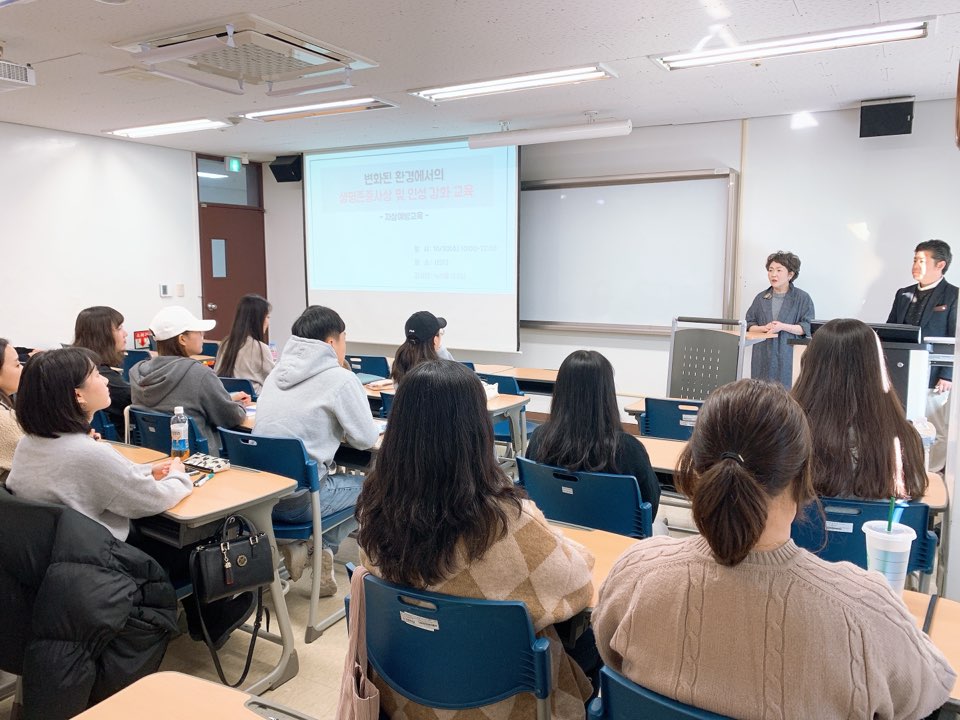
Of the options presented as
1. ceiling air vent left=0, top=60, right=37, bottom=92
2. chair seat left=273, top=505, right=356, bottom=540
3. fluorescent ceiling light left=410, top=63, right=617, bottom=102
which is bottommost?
chair seat left=273, top=505, right=356, bottom=540

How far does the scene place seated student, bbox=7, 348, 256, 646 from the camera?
202cm

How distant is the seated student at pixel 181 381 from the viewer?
3.12 metres

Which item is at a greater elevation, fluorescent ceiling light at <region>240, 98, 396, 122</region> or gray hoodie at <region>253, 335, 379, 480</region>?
fluorescent ceiling light at <region>240, 98, 396, 122</region>

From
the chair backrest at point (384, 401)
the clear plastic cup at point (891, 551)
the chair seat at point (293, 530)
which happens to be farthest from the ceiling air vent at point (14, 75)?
the clear plastic cup at point (891, 551)

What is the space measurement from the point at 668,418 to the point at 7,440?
9.42 ft

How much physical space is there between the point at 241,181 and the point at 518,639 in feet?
26.0

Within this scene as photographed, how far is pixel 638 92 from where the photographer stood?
4.80 meters

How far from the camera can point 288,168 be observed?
25.3 ft

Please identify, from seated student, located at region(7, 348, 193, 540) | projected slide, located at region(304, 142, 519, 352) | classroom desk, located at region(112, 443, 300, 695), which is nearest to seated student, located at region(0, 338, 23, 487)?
seated student, located at region(7, 348, 193, 540)

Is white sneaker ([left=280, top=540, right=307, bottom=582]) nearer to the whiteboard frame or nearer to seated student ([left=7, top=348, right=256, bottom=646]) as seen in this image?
seated student ([left=7, top=348, right=256, bottom=646])

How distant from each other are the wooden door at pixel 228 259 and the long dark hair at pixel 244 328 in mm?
4000

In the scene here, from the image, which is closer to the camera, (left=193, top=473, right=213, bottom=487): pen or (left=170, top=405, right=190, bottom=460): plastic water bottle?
(left=193, top=473, right=213, bottom=487): pen

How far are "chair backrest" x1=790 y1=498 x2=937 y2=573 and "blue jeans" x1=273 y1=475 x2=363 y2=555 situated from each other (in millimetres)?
1672

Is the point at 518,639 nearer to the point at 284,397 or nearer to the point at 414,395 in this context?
the point at 414,395
